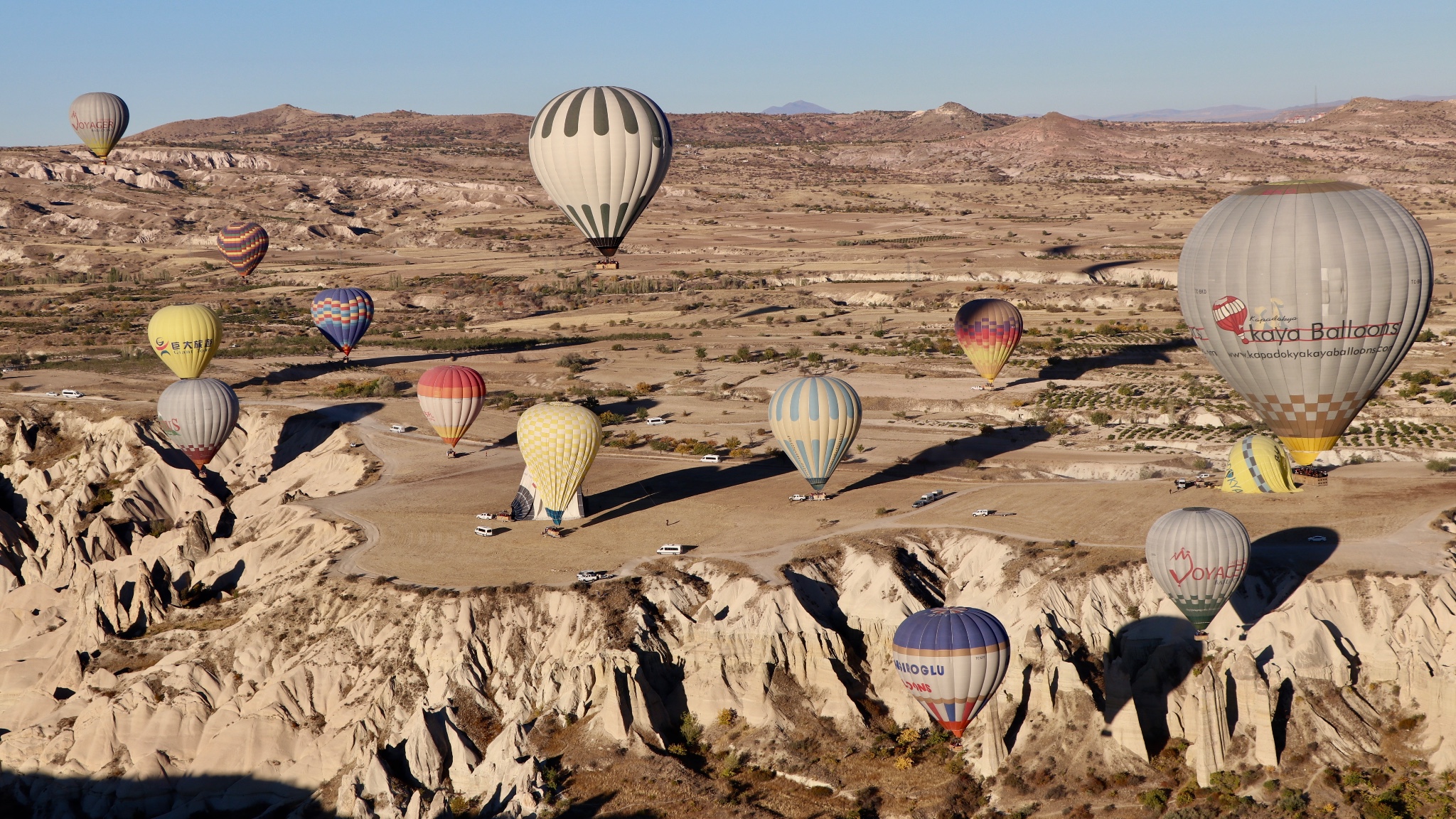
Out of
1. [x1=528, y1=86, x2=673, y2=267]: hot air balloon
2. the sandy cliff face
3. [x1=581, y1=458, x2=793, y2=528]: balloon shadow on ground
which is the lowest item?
the sandy cliff face

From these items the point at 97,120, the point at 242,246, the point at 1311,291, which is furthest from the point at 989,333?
the point at 97,120

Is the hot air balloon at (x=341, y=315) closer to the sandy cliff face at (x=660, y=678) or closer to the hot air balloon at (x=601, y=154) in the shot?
the hot air balloon at (x=601, y=154)

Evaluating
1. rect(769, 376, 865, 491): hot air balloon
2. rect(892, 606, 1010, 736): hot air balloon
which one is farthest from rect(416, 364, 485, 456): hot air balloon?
rect(892, 606, 1010, 736): hot air balloon

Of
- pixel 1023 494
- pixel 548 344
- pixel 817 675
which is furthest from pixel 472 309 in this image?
pixel 817 675

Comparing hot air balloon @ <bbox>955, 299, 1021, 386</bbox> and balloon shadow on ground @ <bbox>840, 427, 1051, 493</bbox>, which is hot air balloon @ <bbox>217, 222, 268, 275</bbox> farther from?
balloon shadow on ground @ <bbox>840, 427, 1051, 493</bbox>

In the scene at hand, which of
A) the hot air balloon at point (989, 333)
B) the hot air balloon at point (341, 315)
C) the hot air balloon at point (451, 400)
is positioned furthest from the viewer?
the hot air balloon at point (341, 315)

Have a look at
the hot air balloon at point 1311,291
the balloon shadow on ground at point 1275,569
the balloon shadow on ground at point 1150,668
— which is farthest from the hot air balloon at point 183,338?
the balloon shadow on ground at point 1275,569

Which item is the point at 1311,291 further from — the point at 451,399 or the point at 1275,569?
the point at 451,399

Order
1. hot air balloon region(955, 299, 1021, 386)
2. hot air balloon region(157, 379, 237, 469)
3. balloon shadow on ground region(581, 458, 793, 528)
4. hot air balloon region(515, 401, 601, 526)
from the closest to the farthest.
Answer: hot air balloon region(515, 401, 601, 526) < balloon shadow on ground region(581, 458, 793, 528) < hot air balloon region(157, 379, 237, 469) < hot air balloon region(955, 299, 1021, 386)
